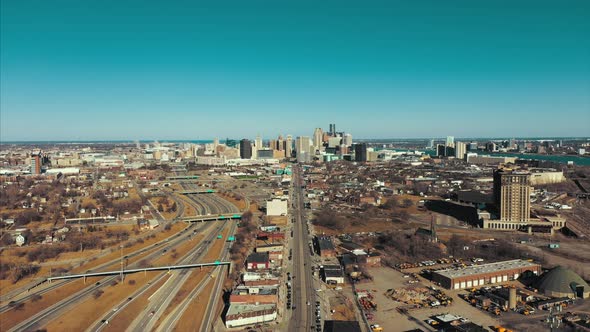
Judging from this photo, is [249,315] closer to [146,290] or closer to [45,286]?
[146,290]

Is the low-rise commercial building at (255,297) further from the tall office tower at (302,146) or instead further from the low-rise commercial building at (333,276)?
the tall office tower at (302,146)

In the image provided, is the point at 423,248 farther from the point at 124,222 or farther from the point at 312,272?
the point at 124,222

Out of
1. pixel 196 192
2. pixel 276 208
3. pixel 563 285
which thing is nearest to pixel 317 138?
pixel 196 192

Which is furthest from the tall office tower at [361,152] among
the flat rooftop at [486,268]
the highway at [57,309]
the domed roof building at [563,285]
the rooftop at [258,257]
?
the highway at [57,309]

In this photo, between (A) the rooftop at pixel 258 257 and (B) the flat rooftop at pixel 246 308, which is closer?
(B) the flat rooftop at pixel 246 308

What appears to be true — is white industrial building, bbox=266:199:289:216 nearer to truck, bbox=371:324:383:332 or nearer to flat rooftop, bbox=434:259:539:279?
flat rooftop, bbox=434:259:539:279

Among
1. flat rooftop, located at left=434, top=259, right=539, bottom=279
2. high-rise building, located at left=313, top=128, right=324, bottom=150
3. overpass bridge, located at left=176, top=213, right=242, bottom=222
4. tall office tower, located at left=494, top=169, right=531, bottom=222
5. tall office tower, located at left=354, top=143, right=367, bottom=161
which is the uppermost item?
high-rise building, located at left=313, top=128, right=324, bottom=150

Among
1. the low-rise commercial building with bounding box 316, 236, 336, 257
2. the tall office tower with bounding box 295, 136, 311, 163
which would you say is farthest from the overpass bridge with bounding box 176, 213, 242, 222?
the tall office tower with bounding box 295, 136, 311, 163
